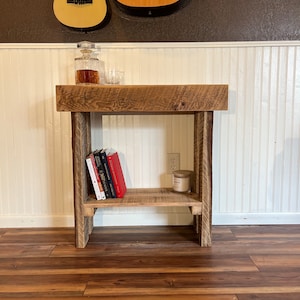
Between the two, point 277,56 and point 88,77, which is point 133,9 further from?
point 277,56

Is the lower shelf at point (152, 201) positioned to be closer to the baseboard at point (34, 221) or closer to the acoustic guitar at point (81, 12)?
the baseboard at point (34, 221)

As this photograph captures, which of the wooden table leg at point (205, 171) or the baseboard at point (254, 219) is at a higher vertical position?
the wooden table leg at point (205, 171)

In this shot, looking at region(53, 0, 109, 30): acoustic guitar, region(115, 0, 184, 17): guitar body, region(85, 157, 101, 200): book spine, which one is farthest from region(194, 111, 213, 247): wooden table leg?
A: region(53, 0, 109, 30): acoustic guitar

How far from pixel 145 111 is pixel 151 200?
0.43 meters

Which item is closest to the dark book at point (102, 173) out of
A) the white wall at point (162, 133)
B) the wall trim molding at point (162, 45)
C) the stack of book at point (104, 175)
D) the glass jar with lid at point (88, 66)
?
the stack of book at point (104, 175)

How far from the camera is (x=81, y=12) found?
1555mm

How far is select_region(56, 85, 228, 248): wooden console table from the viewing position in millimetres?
1312

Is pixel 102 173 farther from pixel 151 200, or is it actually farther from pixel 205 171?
pixel 205 171

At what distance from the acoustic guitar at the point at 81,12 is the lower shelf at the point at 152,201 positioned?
3.01ft

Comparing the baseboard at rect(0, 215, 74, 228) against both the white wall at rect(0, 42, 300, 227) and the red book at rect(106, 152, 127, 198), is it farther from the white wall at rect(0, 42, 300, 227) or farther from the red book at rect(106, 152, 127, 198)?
the red book at rect(106, 152, 127, 198)

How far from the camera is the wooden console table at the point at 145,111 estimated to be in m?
1.31

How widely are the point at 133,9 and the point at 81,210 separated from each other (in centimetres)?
105

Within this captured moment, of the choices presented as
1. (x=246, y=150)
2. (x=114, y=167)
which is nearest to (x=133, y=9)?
(x=114, y=167)

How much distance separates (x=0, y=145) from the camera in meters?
1.67
